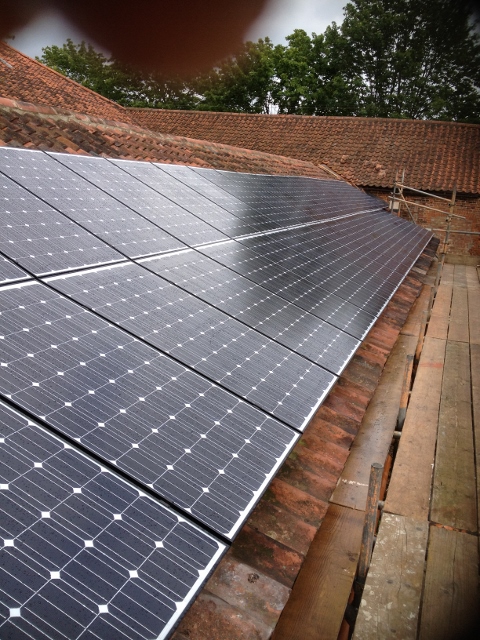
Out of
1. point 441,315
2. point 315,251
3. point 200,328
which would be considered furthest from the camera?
point 441,315

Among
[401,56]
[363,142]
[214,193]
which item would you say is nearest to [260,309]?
[401,56]

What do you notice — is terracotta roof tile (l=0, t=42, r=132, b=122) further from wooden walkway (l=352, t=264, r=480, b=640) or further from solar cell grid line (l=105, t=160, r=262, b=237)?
wooden walkway (l=352, t=264, r=480, b=640)

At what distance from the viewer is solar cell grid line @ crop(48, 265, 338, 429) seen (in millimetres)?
3473

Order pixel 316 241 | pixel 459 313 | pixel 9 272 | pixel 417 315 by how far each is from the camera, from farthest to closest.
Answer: pixel 459 313
pixel 417 315
pixel 316 241
pixel 9 272

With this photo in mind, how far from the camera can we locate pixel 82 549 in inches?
76.3

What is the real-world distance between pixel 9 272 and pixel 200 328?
4.39 ft

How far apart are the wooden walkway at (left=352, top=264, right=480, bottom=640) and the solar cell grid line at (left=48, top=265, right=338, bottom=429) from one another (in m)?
1.54

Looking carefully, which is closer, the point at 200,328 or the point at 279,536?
the point at 279,536

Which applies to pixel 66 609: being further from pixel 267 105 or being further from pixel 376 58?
pixel 267 105

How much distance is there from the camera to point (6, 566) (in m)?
1.74

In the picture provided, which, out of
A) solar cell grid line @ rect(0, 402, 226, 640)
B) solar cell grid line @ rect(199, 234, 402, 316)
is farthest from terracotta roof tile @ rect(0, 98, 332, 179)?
solar cell grid line @ rect(0, 402, 226, 640)

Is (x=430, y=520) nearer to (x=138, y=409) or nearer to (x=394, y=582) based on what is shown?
(x=394, y=582)

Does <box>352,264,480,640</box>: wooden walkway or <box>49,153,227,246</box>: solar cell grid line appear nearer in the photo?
<box>352,264,480,640</box>: wooden walkway

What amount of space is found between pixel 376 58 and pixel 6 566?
1.88 metres
